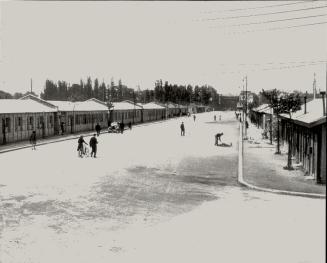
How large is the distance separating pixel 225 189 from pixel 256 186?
113cm

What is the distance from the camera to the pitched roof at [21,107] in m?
31.2

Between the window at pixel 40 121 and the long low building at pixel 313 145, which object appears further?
the window at pixel 40 121

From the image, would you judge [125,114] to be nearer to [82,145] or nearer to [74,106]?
[74,106]

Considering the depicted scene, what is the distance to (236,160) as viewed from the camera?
21.9 m

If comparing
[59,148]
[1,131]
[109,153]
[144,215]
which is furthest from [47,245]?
[1,131]

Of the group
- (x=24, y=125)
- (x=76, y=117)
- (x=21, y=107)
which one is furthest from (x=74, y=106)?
(x=24, y=125)

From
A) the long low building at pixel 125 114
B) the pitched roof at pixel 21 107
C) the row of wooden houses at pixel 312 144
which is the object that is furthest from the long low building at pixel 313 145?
the long low building at pixel 125 114

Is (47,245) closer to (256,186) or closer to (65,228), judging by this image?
(65,228)

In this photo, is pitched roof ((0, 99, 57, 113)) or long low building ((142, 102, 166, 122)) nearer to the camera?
pitched roof ((0, 99, 57, 113))

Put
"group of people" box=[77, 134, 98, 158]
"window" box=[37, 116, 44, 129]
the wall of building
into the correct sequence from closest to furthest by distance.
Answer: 1. "group of people" box=[77, 134, 98, 158]
2. the wall of building
3. "window" box=[37, 116, 44, 129]

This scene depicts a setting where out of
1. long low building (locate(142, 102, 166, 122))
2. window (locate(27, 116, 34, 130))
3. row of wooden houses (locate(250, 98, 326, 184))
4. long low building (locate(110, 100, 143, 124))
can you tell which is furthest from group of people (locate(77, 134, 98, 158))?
long low building (locate(142, 102, 166, 122))

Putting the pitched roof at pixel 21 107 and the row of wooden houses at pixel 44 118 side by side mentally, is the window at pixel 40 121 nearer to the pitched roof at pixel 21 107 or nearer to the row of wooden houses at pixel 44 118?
the row of wooden houses at pixel 44 118

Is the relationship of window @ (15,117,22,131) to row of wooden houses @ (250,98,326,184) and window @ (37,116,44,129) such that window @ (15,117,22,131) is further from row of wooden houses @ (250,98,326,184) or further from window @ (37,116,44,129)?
row of wooden houses @ (250,98,326,184)

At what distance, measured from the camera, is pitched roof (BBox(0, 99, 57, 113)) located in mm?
31153
